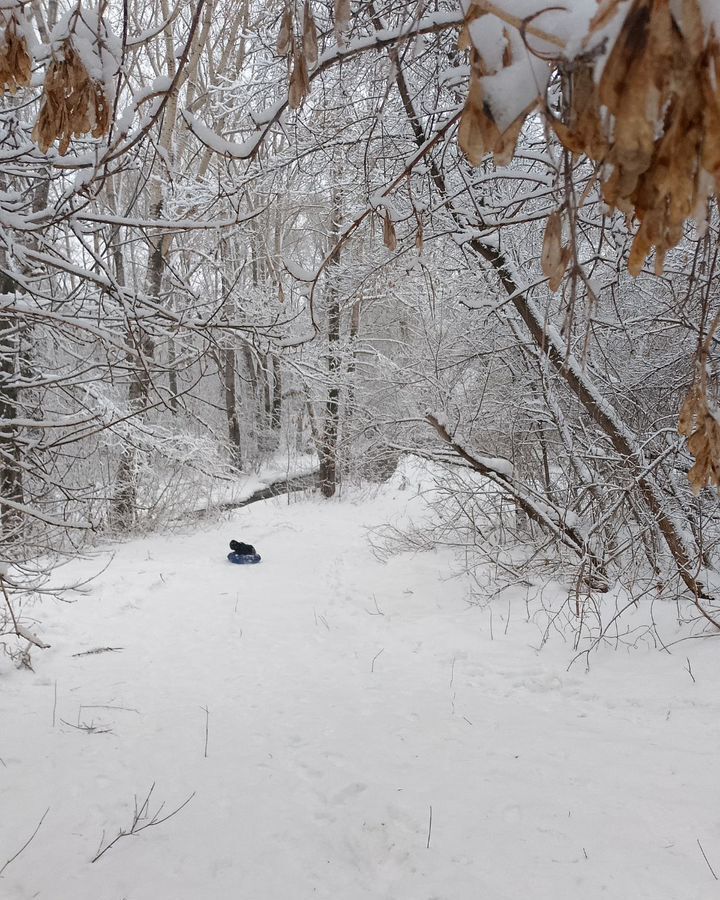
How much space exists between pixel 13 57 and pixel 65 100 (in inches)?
6.0

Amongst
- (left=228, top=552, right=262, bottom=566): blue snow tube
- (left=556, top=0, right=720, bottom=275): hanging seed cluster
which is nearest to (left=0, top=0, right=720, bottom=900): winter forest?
(left=556, top=0, right=720, bottom=275): hanging seed cluster

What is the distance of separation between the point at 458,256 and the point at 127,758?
5132 mm

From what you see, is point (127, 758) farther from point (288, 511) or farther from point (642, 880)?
point (288, 511)

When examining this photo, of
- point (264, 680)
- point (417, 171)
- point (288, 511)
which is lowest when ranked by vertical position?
point (288, 511)

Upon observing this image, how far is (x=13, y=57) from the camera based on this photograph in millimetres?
1275

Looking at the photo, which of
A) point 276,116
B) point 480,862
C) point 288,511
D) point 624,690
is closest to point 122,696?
point 480,862

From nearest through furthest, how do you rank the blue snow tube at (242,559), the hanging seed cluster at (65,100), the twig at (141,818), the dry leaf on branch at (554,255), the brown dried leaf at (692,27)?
the brown dried leaf at (692,27) → the dry leaf on branch at (554,255) → the hanging seed cluster at (65,100) → the twig at (141,818) → the blue snow tube at (242,559)

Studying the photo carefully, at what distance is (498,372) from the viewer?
795 centimetres

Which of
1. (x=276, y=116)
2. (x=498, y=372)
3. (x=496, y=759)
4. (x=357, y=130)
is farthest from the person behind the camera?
(x=498, y=372)

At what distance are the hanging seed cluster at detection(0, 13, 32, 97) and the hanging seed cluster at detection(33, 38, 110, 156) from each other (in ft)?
0.22

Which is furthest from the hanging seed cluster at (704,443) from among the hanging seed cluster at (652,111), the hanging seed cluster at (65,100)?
the hanging seed cluster at (65,100)

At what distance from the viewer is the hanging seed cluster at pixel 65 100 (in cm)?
124

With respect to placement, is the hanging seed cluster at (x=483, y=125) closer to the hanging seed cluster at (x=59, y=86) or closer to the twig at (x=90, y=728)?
the hanging seed cluster at (x=59, y=86)

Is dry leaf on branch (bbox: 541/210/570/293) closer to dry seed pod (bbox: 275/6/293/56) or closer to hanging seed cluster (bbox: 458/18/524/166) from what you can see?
hanging seed cluster (bbox: 458/18/524/166)
